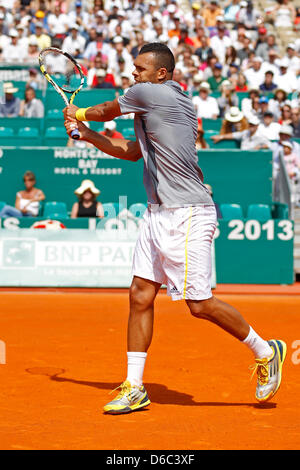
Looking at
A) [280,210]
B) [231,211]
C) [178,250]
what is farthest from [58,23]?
[178,250]

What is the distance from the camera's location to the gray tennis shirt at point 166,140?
16.0 feet

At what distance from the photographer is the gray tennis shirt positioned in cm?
488

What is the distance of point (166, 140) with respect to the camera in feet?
16.1

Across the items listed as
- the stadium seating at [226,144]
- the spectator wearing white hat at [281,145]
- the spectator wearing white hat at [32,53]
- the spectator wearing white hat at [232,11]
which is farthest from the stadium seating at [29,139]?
the spectator wearing white hat at [232,11]

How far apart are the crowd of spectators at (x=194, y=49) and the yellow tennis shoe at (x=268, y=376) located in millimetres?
9360

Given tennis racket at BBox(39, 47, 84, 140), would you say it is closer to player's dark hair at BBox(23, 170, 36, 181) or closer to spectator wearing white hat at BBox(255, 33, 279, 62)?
player's dark hair at BBox(23, 170, 36, 181)

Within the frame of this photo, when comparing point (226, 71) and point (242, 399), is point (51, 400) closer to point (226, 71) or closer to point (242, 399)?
point (242, 399)

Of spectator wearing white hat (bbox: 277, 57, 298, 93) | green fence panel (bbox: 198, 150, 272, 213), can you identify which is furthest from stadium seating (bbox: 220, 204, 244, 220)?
spectator wearing white hat (bbox: 277, 57, 298, 93)

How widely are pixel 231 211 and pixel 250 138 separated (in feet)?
5.85

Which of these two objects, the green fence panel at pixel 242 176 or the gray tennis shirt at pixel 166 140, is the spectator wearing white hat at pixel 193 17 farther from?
the gray tennis shirt at pixel 166 140

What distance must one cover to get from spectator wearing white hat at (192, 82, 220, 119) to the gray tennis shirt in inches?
454

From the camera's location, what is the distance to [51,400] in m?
5.15

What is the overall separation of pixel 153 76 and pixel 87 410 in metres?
2.05
